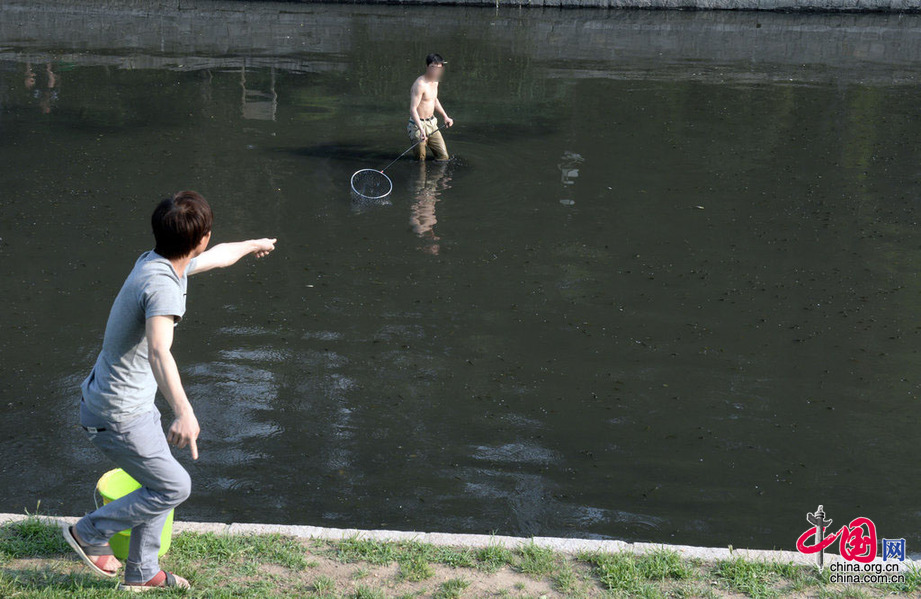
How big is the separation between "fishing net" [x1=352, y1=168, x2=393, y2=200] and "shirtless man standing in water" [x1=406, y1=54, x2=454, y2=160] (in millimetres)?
1399

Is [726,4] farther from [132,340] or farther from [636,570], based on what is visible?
[132,340]

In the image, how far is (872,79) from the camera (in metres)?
21.8

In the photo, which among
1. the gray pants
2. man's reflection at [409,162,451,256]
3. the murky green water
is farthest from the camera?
man's reflection at [409,162,451,256]

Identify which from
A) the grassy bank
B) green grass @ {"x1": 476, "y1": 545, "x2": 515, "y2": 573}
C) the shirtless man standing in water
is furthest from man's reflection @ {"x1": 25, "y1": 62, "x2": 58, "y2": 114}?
green grass @ {"x1": 476, "y1": 545, "x2": 515, "y2": 573}

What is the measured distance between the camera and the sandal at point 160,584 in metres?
4.59

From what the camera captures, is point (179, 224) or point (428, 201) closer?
point (179, 224)

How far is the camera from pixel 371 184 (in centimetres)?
1282

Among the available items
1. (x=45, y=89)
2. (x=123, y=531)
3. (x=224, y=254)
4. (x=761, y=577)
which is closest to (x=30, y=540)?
(x=123, y=531)

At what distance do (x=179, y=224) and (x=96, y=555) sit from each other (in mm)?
1816

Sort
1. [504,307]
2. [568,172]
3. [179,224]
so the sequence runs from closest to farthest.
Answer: [179,224] → [504,307] → [568,172]

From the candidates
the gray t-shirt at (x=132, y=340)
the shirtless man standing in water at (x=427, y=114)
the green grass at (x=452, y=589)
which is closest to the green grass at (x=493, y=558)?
the green grass at (x=452, y=589)

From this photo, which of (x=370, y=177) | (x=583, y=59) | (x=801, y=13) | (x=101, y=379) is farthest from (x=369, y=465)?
(x=801, y=13)

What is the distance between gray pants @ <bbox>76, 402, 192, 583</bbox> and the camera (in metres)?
4.31

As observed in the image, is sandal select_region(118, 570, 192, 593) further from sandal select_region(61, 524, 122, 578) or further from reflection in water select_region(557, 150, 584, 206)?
reflection in water select_region(557, 150, 584, 206)
